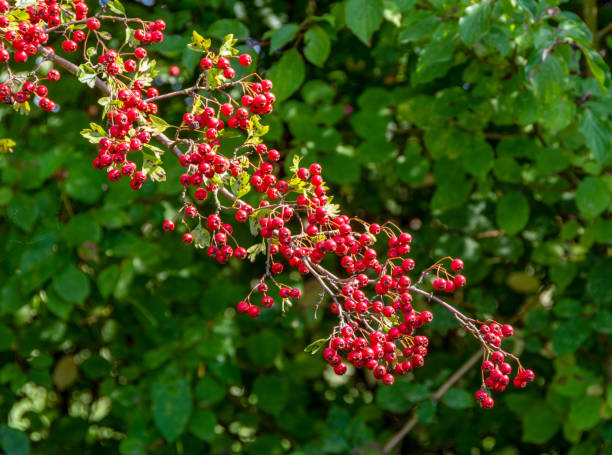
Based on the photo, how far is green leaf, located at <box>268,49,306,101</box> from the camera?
1.75m

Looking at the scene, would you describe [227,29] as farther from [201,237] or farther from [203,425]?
[203,425]

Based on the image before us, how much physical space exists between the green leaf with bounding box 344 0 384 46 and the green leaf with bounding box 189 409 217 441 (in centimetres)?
119

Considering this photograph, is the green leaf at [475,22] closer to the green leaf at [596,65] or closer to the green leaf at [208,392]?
the green leaf at [596,65]

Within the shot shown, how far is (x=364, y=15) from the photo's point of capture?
1.56 metres

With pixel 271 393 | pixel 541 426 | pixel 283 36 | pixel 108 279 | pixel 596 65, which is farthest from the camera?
pixel 271 393

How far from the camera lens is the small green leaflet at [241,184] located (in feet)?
3.06

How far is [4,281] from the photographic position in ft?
6.06

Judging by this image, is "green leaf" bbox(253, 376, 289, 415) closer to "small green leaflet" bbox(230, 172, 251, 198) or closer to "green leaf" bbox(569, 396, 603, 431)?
"green leaf" bbox(569, 396, 603, 431)

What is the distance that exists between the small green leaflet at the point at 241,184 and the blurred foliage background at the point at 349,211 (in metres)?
0.70

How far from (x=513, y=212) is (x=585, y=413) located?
636mm

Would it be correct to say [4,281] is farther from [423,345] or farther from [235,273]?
[423,345]

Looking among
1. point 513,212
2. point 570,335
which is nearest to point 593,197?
point 513,212

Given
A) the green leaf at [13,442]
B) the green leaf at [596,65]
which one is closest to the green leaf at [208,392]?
the green leaf at [13,442]

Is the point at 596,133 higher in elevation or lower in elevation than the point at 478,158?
higher
